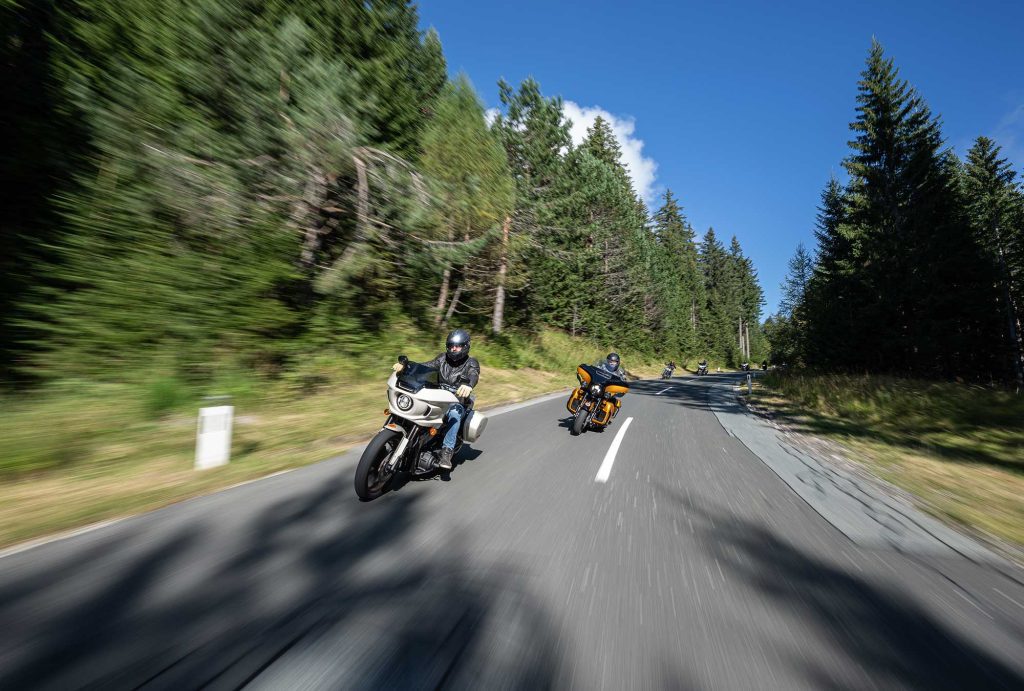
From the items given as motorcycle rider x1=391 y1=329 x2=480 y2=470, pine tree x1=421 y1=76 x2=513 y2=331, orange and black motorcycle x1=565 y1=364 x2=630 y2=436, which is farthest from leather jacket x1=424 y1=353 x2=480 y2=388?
pine tree x1=421 y1=76 x2=513 y2=331

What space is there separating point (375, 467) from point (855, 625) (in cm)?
386

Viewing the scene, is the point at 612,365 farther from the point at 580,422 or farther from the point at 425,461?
the point at 425,461

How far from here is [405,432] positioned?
4453mm

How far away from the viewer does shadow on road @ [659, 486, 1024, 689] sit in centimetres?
204

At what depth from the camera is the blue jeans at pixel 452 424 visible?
4868mm

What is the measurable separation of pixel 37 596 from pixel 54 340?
15.6ft

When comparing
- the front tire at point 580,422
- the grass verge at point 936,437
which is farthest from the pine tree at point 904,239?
the front tire at point 580,422

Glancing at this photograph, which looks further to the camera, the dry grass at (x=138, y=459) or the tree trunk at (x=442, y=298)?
the tree trunk at (x=442, y=298)

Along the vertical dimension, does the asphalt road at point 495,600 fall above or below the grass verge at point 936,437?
below

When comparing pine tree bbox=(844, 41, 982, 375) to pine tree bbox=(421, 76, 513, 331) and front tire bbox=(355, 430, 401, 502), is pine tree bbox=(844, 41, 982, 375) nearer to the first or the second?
pine tree bbox=(421, 76, 513, 331)

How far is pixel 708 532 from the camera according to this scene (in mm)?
3709

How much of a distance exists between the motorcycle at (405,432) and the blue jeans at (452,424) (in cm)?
12

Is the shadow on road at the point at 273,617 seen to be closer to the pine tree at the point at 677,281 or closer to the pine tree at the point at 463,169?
the pine tree at the point at 463,169

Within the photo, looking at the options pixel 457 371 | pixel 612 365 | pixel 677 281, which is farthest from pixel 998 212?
pixel 457 371
